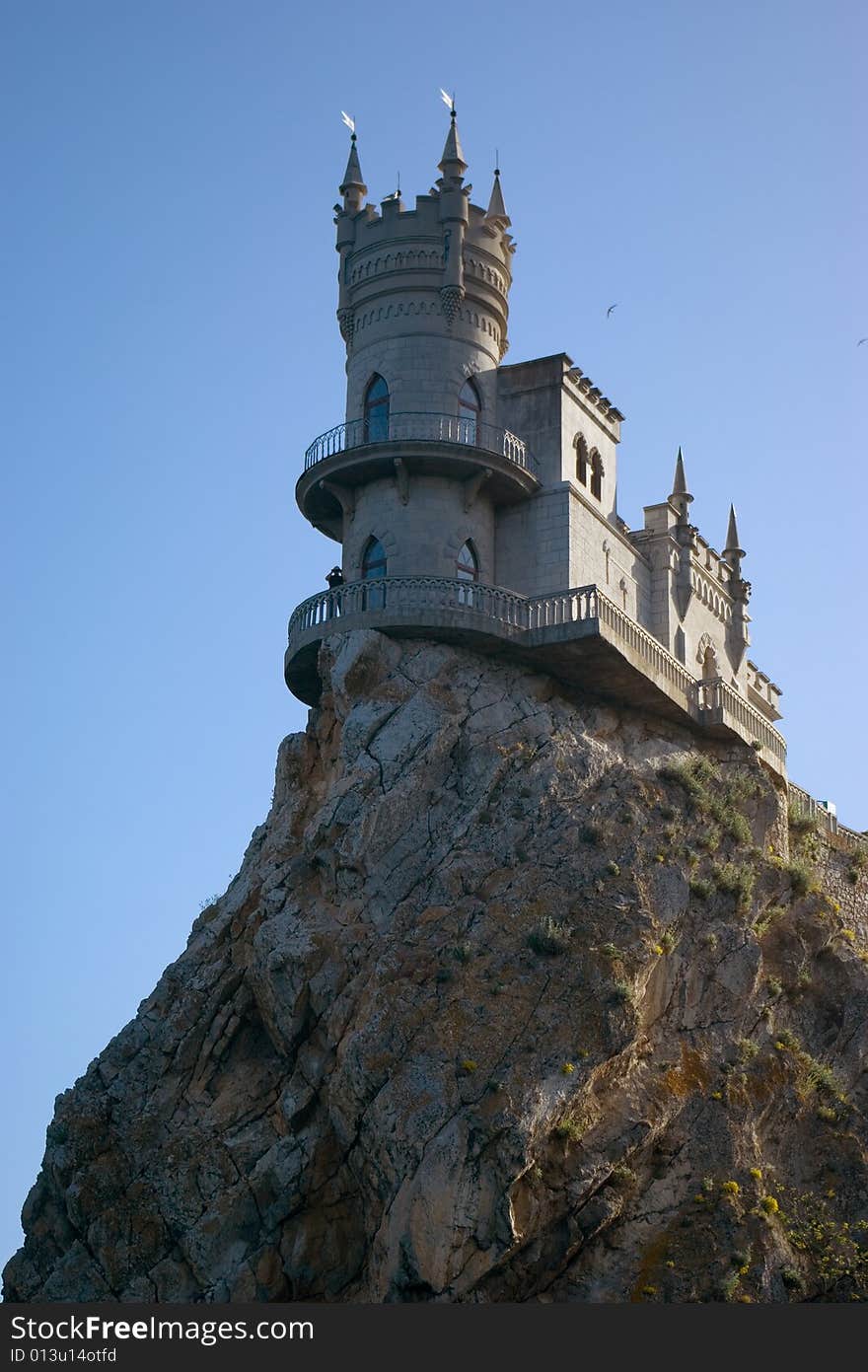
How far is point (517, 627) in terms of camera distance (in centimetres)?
5662

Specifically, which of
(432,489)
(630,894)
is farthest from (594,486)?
(630,894)

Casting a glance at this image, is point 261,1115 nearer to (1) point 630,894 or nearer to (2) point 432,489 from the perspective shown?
(1) point 630,894

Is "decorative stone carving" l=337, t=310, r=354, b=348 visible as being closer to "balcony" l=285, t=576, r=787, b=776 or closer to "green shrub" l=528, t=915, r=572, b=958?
"balcony" l=285, t=576, r=787, b=776

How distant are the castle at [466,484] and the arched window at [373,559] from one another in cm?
5

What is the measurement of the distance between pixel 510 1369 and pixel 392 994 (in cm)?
1153

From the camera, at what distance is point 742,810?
193ft

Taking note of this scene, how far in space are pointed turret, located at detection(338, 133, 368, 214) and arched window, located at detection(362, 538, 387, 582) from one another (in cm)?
951

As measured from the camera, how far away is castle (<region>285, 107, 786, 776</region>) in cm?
5703

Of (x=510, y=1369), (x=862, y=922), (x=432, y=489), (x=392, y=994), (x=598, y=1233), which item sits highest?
(x=432, y=489)

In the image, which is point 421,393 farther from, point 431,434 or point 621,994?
point 621,994

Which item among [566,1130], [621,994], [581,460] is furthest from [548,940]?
[581,460]

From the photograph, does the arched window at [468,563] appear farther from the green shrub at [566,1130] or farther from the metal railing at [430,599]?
the green shrub at [566,1130]

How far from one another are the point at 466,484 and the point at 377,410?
322 centimetres

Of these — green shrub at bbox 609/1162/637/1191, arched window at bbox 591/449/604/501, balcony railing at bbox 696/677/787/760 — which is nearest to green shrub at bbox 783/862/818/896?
balcony railing at bbox 696/677/787/760
